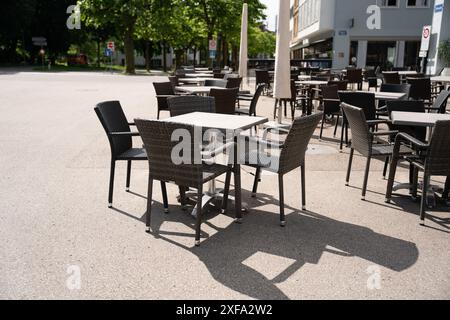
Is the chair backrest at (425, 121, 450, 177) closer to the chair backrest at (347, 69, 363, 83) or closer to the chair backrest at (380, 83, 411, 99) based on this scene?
the chair backrest at (380, 83, 411, 99)

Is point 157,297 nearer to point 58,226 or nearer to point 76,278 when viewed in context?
point 76,278

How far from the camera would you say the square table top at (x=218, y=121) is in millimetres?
4449

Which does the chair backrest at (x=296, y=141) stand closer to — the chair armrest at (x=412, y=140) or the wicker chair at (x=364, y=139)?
the wicker chair at (x=364, y=139)

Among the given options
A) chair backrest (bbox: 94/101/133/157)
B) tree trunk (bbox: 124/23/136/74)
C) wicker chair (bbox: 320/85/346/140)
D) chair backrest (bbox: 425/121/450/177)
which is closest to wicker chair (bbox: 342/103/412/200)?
chair backrest (bbox: 425/121/450/177)

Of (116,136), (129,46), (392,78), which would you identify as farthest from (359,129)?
(129,46)

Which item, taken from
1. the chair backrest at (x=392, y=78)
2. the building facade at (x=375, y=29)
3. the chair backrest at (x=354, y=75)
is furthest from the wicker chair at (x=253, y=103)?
the building facade at (x=375, y=29)

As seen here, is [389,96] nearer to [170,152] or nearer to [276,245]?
[276,245]

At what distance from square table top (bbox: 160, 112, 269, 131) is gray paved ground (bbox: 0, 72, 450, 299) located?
95 centimetres

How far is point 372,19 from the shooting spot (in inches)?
1226

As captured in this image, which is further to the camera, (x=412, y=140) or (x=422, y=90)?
(x=422, y=90)

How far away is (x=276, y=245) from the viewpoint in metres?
4.08

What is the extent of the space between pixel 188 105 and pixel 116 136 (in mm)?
1079

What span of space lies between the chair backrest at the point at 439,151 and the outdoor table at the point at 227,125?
1697 mm

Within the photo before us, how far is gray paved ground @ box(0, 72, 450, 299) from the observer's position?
3322 millimetres
